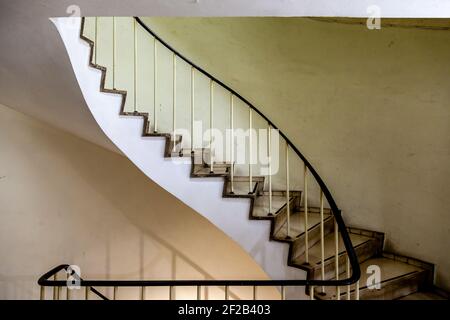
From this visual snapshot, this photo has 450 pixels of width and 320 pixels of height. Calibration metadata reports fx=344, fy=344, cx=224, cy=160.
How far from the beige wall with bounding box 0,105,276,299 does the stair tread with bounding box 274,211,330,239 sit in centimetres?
110

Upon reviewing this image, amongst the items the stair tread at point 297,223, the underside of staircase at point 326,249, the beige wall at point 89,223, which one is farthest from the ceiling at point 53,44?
the stair tread at point 297,223

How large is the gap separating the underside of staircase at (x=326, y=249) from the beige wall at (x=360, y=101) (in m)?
0.16

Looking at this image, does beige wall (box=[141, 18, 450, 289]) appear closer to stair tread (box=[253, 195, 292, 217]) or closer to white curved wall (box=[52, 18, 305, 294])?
stair tread (box=[253, 195, 292, 217])

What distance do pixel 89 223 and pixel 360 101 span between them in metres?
3.49

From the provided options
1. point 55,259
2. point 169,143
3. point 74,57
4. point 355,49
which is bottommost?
point 55,259

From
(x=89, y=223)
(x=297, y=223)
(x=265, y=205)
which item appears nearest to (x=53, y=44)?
(x=265, y=205)

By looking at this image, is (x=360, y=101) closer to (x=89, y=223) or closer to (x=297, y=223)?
(x=297, y=223)

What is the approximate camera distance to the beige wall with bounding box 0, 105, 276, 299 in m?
4.13

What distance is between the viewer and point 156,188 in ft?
14.4

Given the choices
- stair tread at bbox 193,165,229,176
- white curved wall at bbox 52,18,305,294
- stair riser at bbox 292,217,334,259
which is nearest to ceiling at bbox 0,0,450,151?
white curved wall at bbox 52,18,305,294
